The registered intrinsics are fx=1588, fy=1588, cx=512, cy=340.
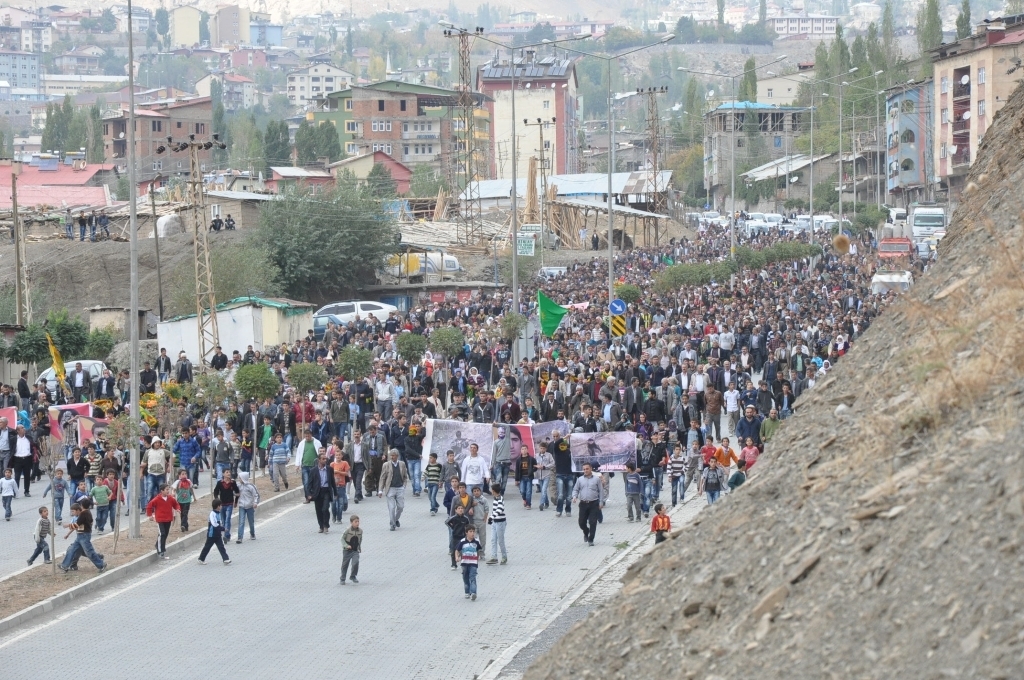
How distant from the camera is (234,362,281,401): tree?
28.7m

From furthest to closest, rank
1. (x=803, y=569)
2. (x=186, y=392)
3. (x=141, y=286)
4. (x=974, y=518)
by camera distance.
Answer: (x=141, y=286) → (x=186, y=392) → (x=803, y=569) → (x=974, y=518)

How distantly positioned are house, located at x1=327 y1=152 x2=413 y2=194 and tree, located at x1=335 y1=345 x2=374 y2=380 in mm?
88320

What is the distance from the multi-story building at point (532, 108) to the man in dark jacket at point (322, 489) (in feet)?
430

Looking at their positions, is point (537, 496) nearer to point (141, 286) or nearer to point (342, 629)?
point (342, 629)

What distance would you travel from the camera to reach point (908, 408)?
1077 cm

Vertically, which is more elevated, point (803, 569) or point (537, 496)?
point (803, 569)

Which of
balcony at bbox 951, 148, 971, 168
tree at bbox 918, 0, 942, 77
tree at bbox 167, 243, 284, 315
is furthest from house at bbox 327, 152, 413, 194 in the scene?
tree at bbox 167, 243, 284, 315

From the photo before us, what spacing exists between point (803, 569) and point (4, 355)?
31364 millimetres

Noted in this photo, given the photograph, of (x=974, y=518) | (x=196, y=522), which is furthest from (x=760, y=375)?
(x=974, y=518)

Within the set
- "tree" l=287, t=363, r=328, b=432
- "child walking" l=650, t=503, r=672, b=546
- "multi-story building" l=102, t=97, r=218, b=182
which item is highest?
"multi-story building" l=102, t=97, r=218, b=182

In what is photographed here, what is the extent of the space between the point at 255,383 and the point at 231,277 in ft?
88.6

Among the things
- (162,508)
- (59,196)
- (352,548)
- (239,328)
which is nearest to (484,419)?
(162,508)

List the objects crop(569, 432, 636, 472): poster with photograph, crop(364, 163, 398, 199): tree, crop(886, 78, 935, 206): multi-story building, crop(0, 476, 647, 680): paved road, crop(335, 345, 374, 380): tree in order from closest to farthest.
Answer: crop(0, 476, 647, 680): paved road < crop(569, 432, 636, 472): poster with photograph < crop(335, 345, 374, 380): tree < crop(886, 78, 935, 206): multi-story building < crop(364, 163, 398, 199): tree

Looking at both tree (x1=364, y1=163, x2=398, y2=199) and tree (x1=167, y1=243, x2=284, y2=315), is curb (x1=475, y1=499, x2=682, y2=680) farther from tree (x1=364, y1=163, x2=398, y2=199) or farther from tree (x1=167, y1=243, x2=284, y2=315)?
tree (x1=364, y1=163, x2=398, y2=199)
